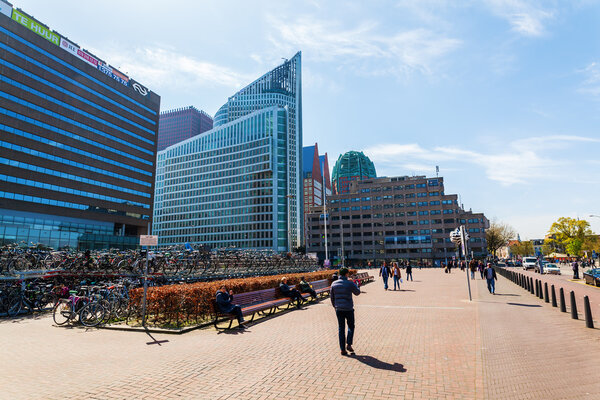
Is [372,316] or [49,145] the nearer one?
[372,316]

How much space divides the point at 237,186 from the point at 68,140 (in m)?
62.5

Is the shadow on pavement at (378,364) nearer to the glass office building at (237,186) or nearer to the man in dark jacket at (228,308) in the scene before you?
the man in dark jacket at (228,308)

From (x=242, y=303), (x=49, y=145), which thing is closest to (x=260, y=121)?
(x=49, y=145)

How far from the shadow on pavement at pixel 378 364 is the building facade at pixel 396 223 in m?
87.1

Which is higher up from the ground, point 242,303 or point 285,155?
point 285,155

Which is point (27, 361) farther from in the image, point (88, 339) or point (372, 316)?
point (372, 316)

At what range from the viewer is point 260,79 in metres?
160

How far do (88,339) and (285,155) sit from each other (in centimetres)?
11206

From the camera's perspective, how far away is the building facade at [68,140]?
5303cm

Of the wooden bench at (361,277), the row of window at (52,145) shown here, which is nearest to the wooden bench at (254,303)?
the wooden bench at (361,277)

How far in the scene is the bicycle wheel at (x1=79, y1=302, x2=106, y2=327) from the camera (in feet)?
33.7

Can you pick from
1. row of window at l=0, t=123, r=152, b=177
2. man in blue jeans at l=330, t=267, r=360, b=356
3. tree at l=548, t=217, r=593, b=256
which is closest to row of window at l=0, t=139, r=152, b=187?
row of window at l=0, t=123, r=152, b=177

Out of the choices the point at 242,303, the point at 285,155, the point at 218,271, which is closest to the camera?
the point at 242,303

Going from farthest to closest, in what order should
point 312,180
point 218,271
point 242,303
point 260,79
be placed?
point 312,180, point 260,79, point 218,271, point 242,303
